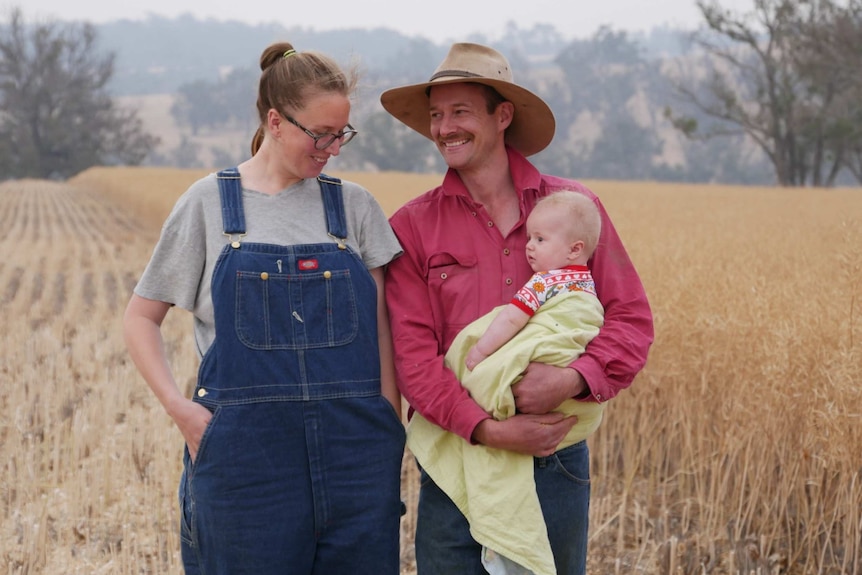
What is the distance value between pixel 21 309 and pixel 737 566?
23.5ft

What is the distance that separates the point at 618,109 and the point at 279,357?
76772 millimetres

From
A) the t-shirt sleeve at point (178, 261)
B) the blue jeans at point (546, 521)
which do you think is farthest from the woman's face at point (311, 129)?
the blue jeans at point (546, 521)

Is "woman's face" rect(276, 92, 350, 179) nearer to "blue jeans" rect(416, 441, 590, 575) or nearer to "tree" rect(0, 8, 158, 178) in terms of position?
"blue jeans" rect(416, 441, 590, 575)

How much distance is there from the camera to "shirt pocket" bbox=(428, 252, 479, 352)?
7.26 feet

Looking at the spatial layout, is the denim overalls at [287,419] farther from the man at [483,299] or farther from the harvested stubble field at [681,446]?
the harvested stubble field at [681,446]

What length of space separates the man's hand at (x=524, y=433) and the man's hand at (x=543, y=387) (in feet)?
0.11

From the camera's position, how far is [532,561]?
6.79ft

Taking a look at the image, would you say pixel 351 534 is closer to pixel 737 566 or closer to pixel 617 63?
pixel 737 566

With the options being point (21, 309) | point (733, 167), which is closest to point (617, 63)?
point (733, 167)

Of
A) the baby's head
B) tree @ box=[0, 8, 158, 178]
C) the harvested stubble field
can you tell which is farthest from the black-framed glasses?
tree @ box=[0, 8, 158, 178]

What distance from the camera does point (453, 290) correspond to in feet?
7.27

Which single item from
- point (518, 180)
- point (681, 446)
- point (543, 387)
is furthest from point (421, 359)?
point (681, 446)

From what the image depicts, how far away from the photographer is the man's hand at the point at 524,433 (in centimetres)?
205

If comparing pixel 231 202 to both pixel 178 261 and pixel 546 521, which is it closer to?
pixel 178 261
